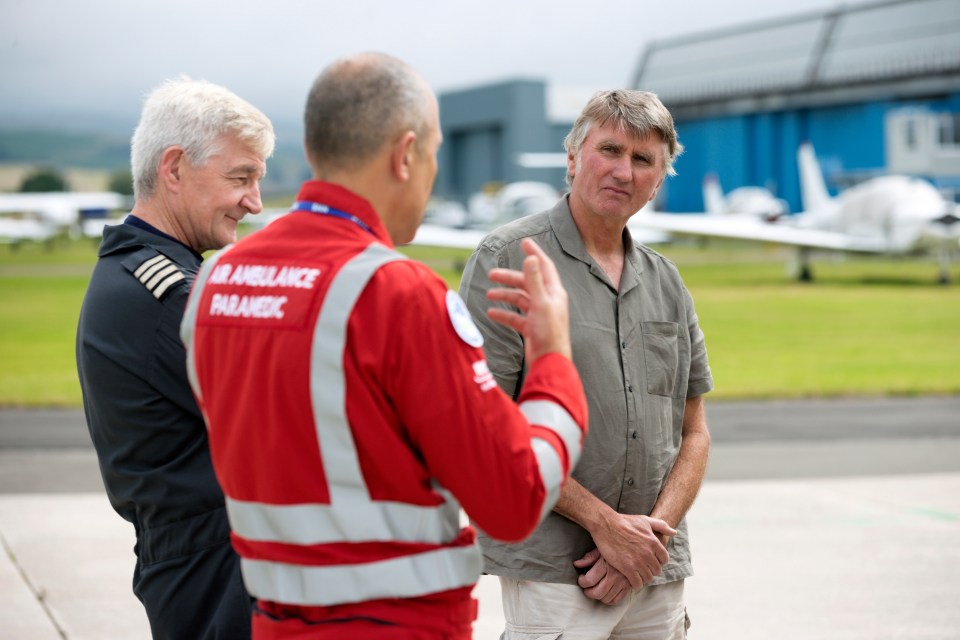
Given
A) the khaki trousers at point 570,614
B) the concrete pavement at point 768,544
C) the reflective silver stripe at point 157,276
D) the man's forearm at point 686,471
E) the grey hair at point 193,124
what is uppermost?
the grey hair at point 193,124

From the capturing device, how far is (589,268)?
2.89 meters

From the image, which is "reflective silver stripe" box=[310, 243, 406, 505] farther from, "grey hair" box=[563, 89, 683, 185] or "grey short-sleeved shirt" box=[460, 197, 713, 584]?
"grey hair" box=[563, 89, 683, 185]

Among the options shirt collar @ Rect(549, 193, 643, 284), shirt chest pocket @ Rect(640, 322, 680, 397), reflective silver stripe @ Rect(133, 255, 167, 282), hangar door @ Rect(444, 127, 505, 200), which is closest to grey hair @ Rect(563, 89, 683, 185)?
shirt collar @ Rect(549, 193, 643, 284)

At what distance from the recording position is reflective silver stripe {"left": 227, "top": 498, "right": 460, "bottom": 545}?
1.62 m

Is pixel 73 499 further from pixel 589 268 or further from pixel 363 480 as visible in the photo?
pixel 363 480

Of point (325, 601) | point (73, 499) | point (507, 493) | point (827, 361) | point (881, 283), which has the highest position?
point (507, 493)

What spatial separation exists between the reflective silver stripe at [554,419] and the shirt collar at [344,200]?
35cm

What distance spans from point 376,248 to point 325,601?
548 millimetres

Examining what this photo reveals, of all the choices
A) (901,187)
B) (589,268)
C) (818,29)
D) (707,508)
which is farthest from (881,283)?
(818,29)

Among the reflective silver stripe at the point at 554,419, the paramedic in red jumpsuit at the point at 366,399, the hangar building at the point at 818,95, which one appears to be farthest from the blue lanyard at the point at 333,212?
the hangar building at the point at 818,95

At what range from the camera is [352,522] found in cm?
162

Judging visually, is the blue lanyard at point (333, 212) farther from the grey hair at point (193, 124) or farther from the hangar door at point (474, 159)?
the hangar door at point (474, 159)

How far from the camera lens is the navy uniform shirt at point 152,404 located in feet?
7.57

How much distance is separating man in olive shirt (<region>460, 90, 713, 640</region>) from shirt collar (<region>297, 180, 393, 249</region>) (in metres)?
1.10
